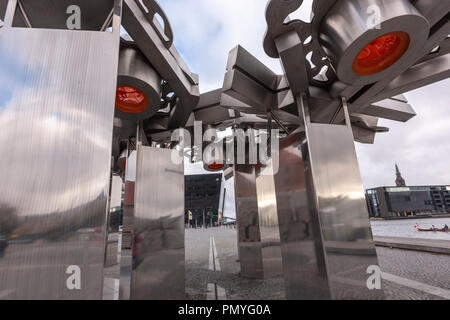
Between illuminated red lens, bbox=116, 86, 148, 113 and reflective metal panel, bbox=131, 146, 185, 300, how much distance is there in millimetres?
1046

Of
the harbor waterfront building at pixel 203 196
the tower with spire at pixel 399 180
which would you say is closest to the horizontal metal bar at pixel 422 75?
the harbor waterfront building at pixel 203 196

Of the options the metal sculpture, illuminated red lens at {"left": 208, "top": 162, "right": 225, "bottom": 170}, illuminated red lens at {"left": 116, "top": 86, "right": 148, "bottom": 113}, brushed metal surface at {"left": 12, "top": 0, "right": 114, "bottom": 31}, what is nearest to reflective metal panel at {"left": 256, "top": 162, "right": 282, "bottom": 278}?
illuminated red lens at {"left": 208, "top": 162, "right": 225, "bottom": 170}

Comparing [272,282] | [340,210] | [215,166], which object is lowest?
[272,282]

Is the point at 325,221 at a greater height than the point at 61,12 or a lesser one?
lesser

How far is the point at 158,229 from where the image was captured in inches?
224

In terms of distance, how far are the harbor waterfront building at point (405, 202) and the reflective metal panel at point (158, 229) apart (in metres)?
113

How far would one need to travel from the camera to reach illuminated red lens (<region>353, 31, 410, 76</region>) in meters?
3.92

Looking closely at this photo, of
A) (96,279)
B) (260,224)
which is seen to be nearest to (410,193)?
(260,224)

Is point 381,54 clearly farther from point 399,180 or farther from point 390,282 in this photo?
point 399,180

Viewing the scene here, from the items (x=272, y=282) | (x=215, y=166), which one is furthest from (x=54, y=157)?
(x=215, y=166)

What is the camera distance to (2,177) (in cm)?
269

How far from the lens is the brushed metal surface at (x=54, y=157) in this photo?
2.60 metres

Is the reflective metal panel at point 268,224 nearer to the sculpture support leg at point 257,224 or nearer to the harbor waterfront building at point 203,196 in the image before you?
the sculpture support leg at point 257,224

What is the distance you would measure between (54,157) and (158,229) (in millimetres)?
3372
